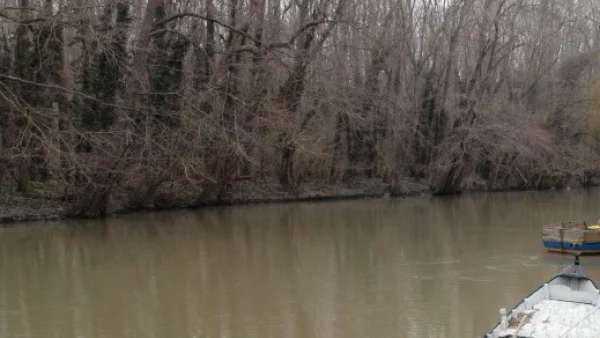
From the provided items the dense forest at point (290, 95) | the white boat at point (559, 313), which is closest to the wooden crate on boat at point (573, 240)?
the white boat at point (559, 313)

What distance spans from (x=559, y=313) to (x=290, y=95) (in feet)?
70.4

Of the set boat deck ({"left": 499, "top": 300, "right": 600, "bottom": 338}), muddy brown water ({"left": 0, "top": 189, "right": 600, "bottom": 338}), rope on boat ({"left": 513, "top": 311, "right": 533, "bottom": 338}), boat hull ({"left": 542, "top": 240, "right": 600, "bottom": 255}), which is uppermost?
rope on boat ({"left": 513, "top": 311, "right": 533, "bottom": 338})

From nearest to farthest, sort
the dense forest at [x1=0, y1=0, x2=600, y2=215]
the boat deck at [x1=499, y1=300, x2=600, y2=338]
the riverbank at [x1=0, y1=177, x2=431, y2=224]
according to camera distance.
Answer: the boat deck at [x1=499, y1=300, x2=600, y2=338] → the dense forest at [x1=0, y1=0, x2=600, y2=215] → the riverbank at [x1=0, y1=177, x2=431, y2=224]

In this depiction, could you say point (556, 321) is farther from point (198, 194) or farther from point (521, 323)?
point (198, 194)

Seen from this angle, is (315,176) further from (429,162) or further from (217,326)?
(217,326)

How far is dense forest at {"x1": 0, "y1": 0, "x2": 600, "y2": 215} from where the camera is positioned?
24281 mm

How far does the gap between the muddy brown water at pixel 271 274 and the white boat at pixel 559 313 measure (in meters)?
1.28

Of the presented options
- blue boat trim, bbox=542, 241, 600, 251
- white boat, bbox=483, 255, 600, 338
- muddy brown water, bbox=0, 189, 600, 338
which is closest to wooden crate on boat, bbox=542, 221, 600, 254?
blue boat trim, bbox=542, 241, 600, 251

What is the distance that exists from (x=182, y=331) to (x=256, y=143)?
1707 centimetres

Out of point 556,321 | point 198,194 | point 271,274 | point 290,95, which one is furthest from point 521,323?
point 198,194

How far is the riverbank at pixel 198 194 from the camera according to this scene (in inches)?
997

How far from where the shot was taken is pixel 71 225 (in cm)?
2403

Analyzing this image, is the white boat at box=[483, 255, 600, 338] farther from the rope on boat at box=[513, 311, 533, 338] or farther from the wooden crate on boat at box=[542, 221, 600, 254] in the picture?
the wooden crate on boat at box=[542, 221, 600, 254]

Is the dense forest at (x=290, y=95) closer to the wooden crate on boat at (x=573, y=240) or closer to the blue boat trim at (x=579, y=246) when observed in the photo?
the wooden crate on boat at (x=573, y=240)
